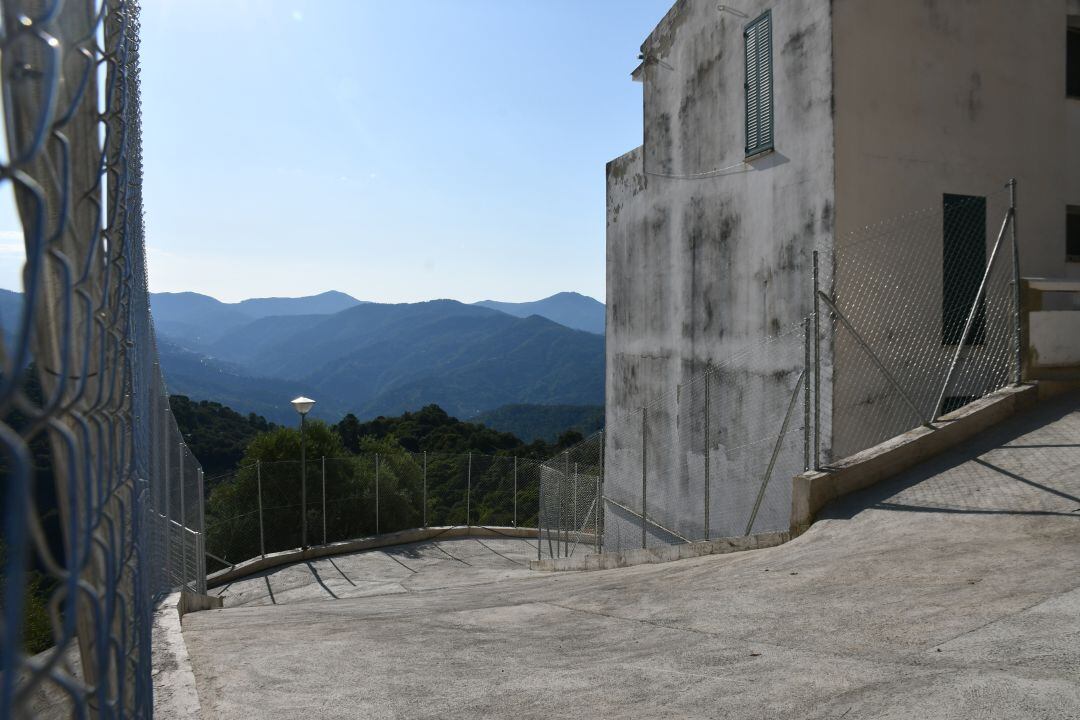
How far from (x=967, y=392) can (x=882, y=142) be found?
132 inches

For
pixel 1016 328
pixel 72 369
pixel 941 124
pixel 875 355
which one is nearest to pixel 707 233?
pixel 941 124

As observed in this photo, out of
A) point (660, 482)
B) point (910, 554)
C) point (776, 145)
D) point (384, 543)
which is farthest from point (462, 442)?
Answer: point (910, 554)

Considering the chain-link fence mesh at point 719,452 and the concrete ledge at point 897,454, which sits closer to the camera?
the concrete ledge at point 897,454

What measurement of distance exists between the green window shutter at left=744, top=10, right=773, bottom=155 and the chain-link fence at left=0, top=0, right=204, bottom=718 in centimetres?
944

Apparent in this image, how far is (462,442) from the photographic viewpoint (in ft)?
149

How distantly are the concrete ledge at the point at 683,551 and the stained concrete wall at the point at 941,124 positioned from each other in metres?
2.77

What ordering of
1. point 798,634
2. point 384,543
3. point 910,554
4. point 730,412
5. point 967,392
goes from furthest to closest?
point 384,543
point 730,412
point 967,392
point 910,554
point 798,634

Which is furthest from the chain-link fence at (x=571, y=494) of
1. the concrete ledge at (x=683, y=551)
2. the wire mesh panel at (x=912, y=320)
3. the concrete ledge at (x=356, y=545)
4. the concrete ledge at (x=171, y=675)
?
the concrete ledge at (x=171, y=675)

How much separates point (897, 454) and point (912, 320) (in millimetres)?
3101

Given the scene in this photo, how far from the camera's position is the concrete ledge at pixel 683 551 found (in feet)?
25.1

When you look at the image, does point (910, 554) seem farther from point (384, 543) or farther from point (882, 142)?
point (384, 543)

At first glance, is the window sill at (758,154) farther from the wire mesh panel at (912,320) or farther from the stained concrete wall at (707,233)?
the wire mesh panel at (912,320)

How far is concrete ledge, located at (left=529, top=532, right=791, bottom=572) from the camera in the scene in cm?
764

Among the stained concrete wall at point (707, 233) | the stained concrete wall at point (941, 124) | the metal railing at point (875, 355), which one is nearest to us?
the metal railing at point (875, 355)
